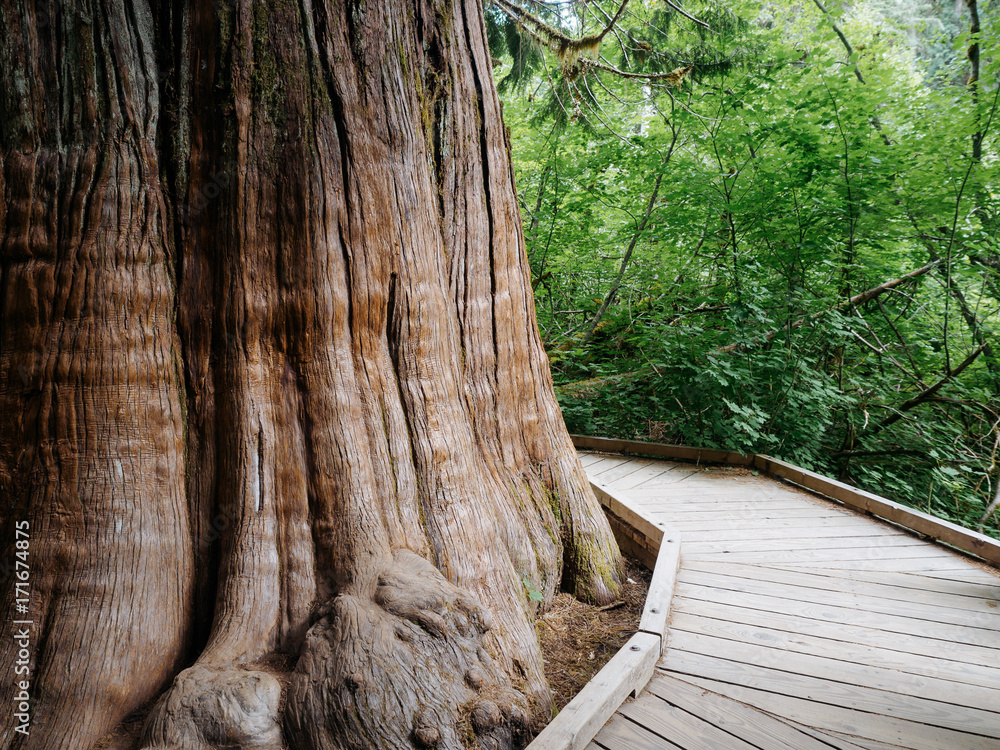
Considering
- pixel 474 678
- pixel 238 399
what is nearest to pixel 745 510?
pixel 474 678

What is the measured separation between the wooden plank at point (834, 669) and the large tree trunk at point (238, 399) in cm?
74

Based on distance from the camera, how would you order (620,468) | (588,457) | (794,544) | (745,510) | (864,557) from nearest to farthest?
(864,557), (794,544), (745,510), (620,468), (588,457)

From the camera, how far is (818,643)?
2.42 metres

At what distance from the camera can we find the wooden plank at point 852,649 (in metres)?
2.20

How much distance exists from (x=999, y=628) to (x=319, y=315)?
10.5 feet

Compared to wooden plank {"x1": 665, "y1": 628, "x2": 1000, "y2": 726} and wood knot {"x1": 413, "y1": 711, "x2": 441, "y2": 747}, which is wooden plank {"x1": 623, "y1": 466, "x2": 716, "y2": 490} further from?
wood knot {"x1": 413, "y1": 711, "x2": 441, "y2": 747}

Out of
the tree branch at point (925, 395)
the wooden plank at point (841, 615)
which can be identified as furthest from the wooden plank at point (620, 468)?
the tree branch at point (925, 395)

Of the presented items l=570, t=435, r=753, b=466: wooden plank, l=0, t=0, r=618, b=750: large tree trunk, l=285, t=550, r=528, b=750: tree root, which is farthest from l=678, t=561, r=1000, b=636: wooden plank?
l=570, t=435, r=753, b=466: wooden plank

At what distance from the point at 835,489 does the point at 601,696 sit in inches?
126

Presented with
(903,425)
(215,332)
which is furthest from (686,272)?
(215,332)

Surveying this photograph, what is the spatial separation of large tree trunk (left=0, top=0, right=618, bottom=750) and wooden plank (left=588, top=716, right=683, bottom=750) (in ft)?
0.73

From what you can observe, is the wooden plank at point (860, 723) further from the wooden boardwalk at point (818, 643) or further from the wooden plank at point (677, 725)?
the wooden plank at point (677, 725)

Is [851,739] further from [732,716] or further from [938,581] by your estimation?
[938,581]

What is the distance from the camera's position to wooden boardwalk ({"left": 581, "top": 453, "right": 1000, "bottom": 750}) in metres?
1.90
